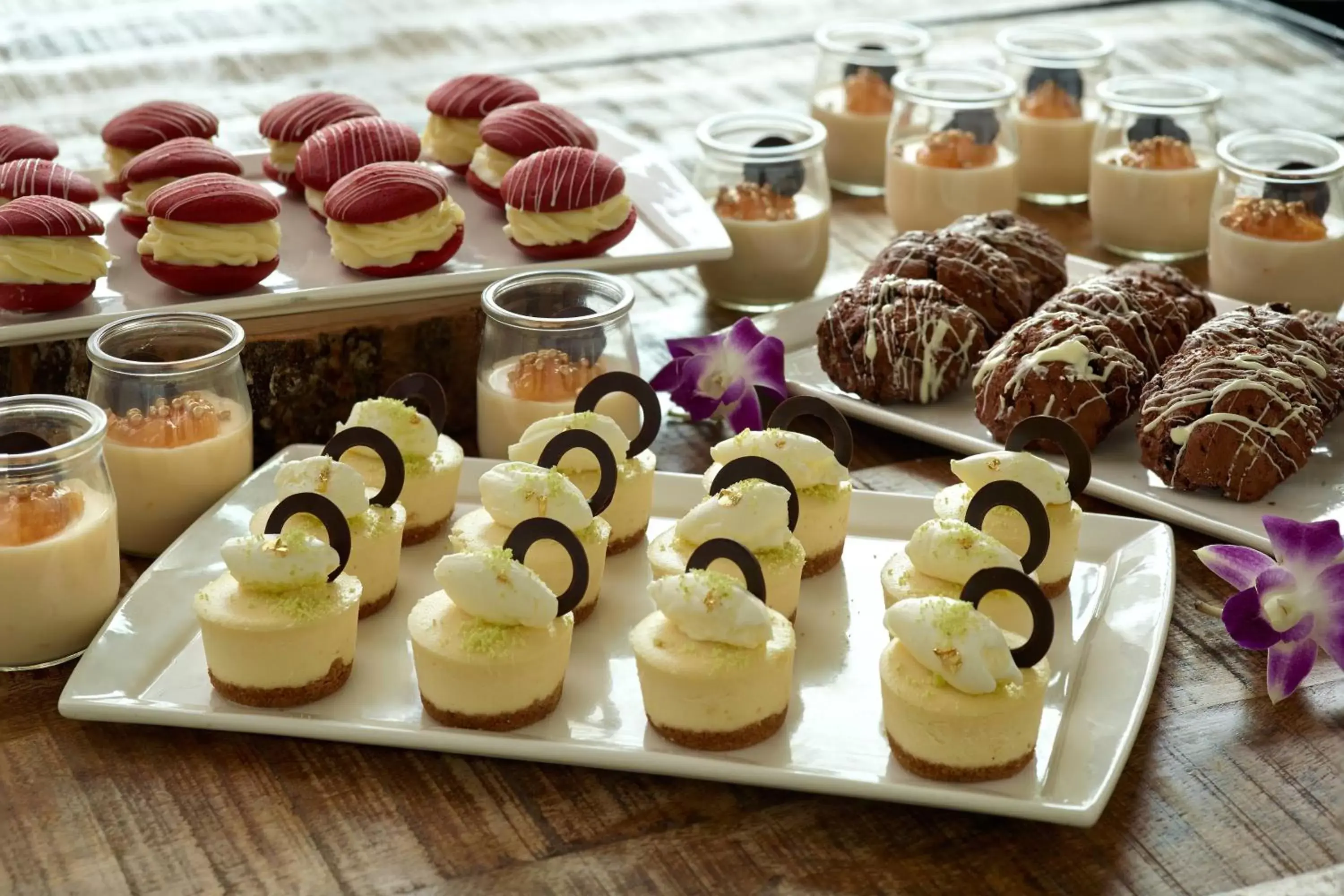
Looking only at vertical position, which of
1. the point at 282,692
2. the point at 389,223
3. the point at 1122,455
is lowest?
the point at 1122,455

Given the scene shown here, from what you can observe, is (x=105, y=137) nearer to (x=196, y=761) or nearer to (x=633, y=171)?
(x=633, y=171)

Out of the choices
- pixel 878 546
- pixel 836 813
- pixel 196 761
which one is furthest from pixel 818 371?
pixel 196 761

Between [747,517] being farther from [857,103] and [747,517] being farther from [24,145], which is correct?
[857,103]

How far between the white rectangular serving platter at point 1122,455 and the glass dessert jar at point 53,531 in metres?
Result: 1.01

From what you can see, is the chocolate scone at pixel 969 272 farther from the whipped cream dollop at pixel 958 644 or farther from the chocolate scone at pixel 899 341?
the whipped cream dollop at pixel 958 644

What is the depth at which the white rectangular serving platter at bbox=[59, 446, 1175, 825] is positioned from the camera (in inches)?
57.9

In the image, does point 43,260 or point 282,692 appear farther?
point 43,260

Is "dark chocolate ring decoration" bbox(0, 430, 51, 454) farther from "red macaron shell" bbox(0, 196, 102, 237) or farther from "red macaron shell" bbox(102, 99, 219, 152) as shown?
"red macaron shell" bbox(102, 99, 219, 152)

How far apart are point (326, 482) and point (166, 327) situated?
372 mm

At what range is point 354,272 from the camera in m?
2.16

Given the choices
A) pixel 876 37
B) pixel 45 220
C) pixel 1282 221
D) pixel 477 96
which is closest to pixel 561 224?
pixel 477 96

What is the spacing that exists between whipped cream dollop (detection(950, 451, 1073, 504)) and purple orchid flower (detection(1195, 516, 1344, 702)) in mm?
223

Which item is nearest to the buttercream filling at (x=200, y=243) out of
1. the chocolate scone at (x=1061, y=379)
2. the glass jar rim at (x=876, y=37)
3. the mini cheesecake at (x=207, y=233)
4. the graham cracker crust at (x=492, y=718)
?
the mini cheesecake at (x=207, y=233)

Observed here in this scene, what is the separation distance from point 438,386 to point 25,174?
692mm
